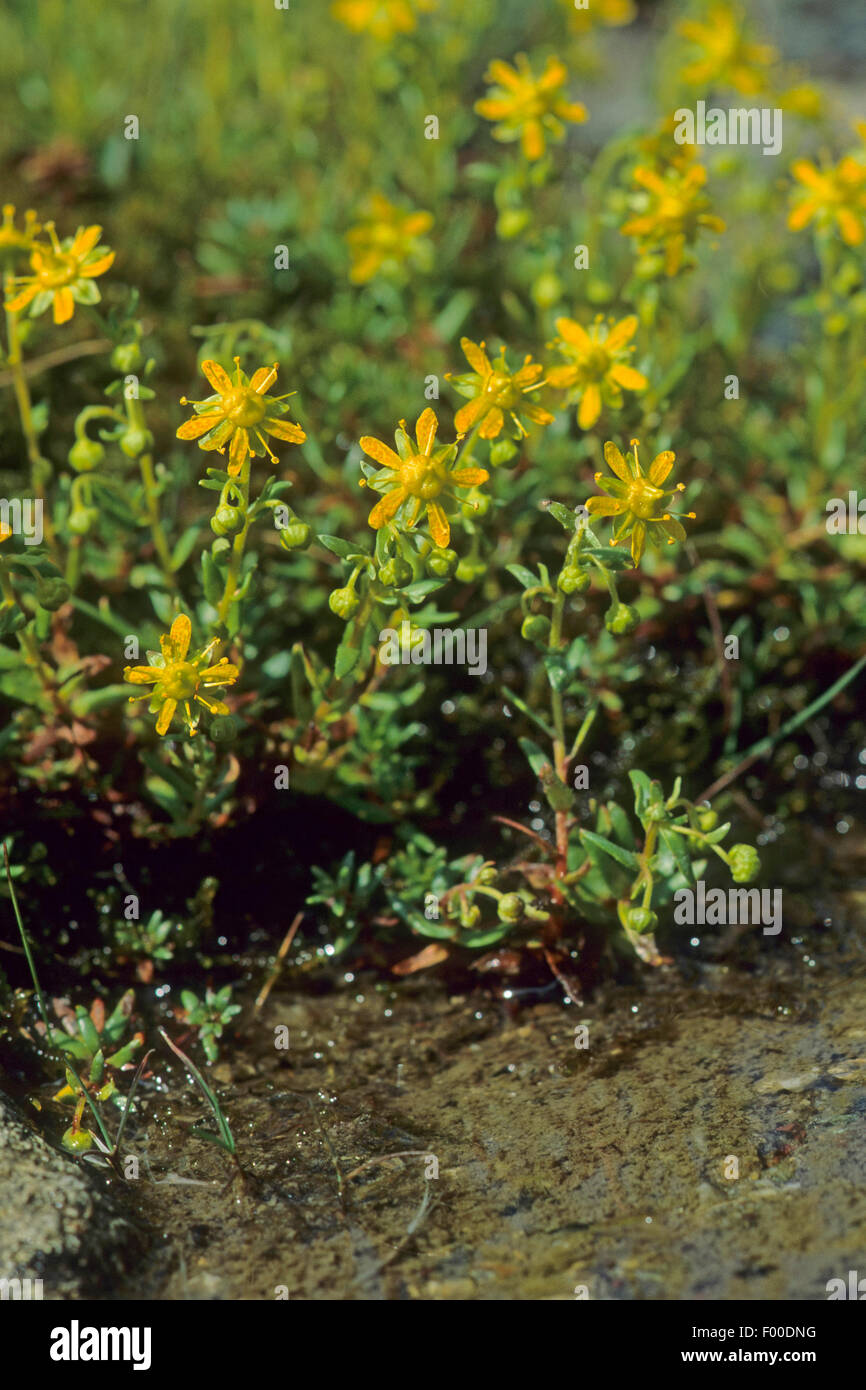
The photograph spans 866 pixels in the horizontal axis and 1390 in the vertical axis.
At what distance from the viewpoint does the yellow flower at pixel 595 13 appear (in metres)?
4.54

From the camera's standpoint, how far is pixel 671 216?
9.64 feet

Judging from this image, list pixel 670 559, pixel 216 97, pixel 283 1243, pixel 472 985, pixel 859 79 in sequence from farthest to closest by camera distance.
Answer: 1. pixel 859 79
2. pixel 216 97
3. pixel 670 559
4. pixel 472 985
5. pixel 283 1243

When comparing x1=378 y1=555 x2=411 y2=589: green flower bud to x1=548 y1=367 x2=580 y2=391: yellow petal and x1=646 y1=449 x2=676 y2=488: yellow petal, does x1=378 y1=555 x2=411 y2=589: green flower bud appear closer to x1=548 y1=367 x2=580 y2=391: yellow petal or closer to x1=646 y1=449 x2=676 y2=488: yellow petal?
x1=646 y1=449 x2=676 y2=488: yellow petal

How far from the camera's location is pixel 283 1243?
1.98 metres

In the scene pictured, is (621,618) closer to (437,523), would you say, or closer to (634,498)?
(634,498)

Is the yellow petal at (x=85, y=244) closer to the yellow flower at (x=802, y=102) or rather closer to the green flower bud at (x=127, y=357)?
the green flower bud at (x=127, y=357)

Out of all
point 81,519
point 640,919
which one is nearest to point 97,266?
point 81,519

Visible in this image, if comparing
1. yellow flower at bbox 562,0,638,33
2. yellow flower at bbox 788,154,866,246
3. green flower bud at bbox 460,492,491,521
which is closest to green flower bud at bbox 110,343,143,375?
green flower bud at bbox 460,492,491,521

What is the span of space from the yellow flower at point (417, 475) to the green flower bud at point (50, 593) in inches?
25.1

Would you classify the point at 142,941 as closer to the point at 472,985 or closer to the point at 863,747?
the point at 472,985

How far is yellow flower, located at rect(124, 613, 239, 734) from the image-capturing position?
2146mm

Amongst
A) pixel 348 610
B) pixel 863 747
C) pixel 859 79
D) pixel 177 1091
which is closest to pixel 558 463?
pixel 863 747

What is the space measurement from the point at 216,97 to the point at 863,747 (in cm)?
343

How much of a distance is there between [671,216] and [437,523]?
4.07ft
